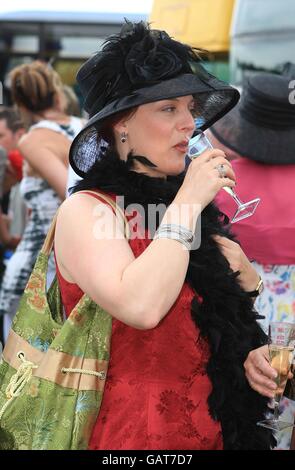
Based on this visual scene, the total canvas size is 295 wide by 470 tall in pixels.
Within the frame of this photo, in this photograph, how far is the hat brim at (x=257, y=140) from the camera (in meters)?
3.67

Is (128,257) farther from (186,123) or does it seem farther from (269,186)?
(269,186)

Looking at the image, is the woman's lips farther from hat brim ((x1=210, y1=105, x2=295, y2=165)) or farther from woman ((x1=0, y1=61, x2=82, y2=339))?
woman ((x1=0, y1=61, x2=82, y2=339))

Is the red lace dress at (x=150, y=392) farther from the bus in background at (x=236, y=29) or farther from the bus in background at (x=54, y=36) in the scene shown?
the bus in background at (x=54, y=36)

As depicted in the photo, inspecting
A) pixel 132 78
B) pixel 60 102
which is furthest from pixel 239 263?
pixel 60 102

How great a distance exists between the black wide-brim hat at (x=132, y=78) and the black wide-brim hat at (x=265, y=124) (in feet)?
4.05

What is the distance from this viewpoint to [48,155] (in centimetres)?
497

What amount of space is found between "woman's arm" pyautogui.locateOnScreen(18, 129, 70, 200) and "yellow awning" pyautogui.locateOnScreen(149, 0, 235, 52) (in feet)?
11.3

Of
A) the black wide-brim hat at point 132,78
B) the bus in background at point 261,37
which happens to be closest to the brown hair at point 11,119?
the bus in background at point 261,37
